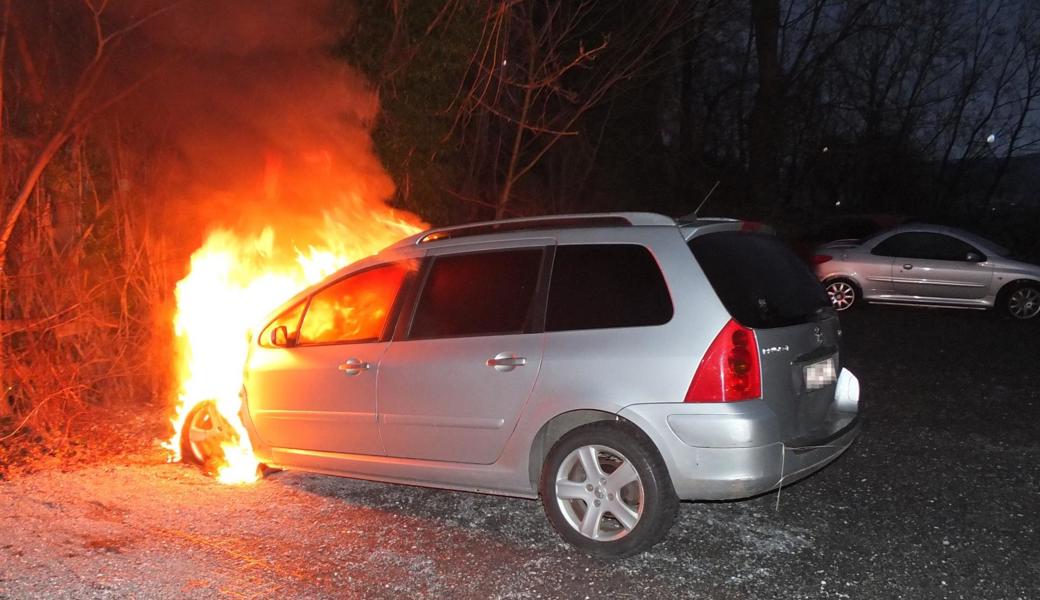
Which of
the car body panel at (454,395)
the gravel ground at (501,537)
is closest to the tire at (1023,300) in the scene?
the gravel ground at (501,537)

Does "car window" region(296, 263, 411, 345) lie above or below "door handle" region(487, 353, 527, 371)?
above

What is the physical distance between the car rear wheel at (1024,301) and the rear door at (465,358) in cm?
1038

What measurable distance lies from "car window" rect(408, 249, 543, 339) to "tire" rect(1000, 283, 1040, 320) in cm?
1034

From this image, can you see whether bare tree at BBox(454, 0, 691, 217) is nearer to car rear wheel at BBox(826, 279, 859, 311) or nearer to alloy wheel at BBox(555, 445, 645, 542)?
car rear wheel at BBox(826, 279, 859, 311)

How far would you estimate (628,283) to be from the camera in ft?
14.6

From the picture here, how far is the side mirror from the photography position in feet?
18.4

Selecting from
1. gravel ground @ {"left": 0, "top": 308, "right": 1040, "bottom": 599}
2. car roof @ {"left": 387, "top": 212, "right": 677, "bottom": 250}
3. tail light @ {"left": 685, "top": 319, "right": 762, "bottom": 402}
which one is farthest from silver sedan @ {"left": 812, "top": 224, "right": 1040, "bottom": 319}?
tail light @ {"left": 685, "top": 319, "right": 762, "bottom": 402}

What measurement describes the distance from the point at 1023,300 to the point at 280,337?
1116 cm

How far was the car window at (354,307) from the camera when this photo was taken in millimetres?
5289

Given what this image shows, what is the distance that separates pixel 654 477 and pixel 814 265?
10236 millimetres

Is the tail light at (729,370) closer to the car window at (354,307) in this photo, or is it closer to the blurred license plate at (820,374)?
the blurred license plate at (820,374)

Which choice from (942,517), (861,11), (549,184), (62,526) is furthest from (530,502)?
(861,11)

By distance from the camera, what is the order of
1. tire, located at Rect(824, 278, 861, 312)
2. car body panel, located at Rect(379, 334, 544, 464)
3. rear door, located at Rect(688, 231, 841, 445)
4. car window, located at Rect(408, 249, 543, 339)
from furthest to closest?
tire, located at Rect(824, 278, 861, 312) → car window, located at Rect(408, 249, 543, 339) → car body panel, located at Rect(379, 334, 544, 464) → rear door, located at Rect(688, 231, 841, 445)

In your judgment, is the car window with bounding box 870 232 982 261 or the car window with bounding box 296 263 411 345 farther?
the car window with bounding box 870 232 982 261
